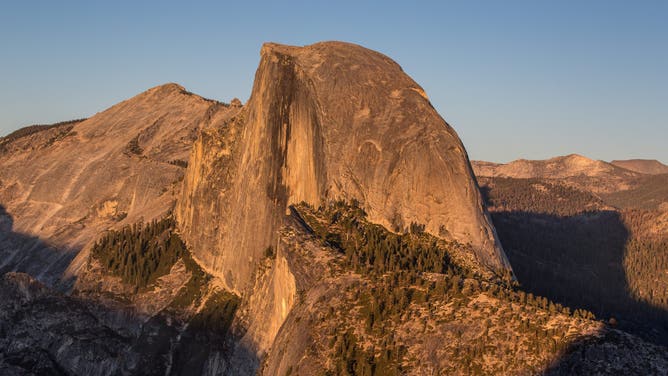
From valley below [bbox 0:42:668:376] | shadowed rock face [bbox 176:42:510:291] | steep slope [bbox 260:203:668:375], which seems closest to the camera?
steep slope [bbox 260:203:668:375]

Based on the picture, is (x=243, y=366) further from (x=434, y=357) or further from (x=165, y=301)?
(x=434, y=357)

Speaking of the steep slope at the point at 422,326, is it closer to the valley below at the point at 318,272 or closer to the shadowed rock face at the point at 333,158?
the valley below at the point at 318,272

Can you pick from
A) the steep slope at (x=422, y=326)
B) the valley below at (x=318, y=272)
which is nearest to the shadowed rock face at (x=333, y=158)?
the valley below at (x=318, y=272)

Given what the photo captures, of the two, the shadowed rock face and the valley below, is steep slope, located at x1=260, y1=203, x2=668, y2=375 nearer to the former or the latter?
the valley below

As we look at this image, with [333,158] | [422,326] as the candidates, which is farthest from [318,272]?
[333,158]

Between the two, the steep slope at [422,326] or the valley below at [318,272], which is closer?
the steep slope at [422,326]

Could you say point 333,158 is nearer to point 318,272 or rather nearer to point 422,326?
point 318,272

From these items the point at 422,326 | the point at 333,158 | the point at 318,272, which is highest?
the point at 333,158

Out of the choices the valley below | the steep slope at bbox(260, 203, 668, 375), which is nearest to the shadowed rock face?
the valley below
